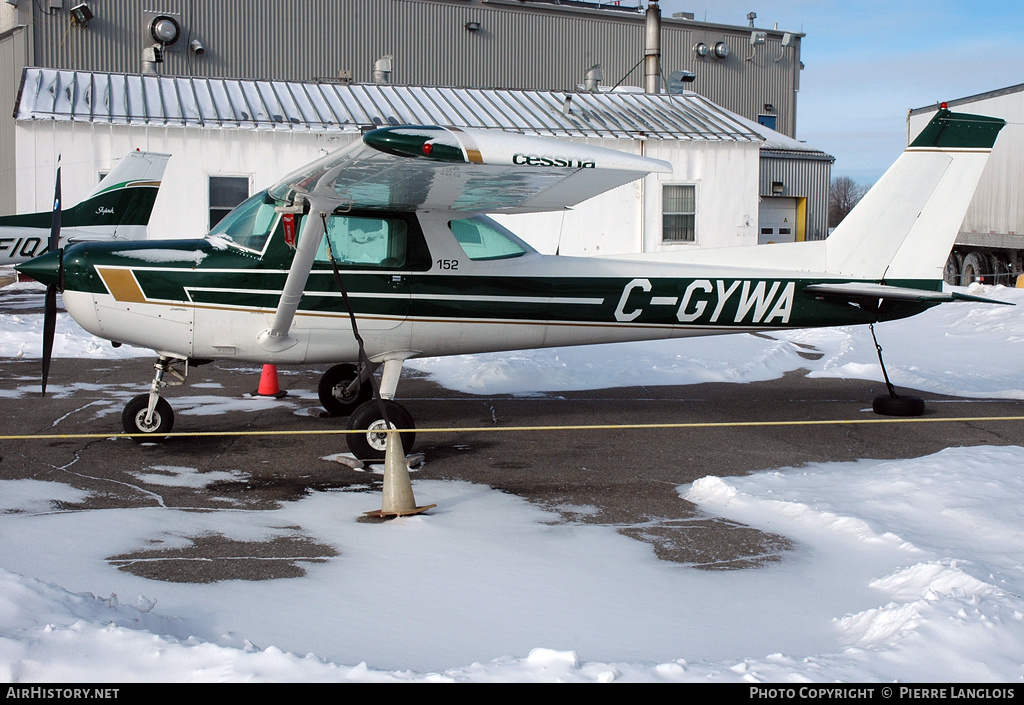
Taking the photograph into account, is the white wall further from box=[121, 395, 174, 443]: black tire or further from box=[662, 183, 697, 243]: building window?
box=[121, 395, 174, 443]: black tire

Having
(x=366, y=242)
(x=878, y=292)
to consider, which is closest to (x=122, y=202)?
(x=366, y=242)

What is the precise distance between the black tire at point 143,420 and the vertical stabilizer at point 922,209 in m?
6.03

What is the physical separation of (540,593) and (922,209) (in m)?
6.16

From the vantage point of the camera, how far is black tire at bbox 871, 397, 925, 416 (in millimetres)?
8312

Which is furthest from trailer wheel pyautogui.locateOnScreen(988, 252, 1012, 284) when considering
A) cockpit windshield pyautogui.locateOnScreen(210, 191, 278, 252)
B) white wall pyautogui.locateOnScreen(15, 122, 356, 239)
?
cockpit windshield pyautogui.locateOnScreen(210, 191, 278, 252)

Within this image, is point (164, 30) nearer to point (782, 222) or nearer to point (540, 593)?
point (782, 222)

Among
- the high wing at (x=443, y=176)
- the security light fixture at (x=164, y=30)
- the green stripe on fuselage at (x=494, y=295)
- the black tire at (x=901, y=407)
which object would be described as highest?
the security light fixture at (x=164, y=30)

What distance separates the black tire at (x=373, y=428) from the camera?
6.36 meters

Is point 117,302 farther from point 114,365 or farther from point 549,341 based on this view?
point 114,365

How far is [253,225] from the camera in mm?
6941

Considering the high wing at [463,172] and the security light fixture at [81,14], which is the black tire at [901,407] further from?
the security light fixture at [81,14]

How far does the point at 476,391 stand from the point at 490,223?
2.72 metres

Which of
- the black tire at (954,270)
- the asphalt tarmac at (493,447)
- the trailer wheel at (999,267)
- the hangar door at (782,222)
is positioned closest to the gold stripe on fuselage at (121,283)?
the asphalt tarmac at (493,447)

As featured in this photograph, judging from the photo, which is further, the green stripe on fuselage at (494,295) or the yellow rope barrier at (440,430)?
the green stripe on fuselage at (494,295)
